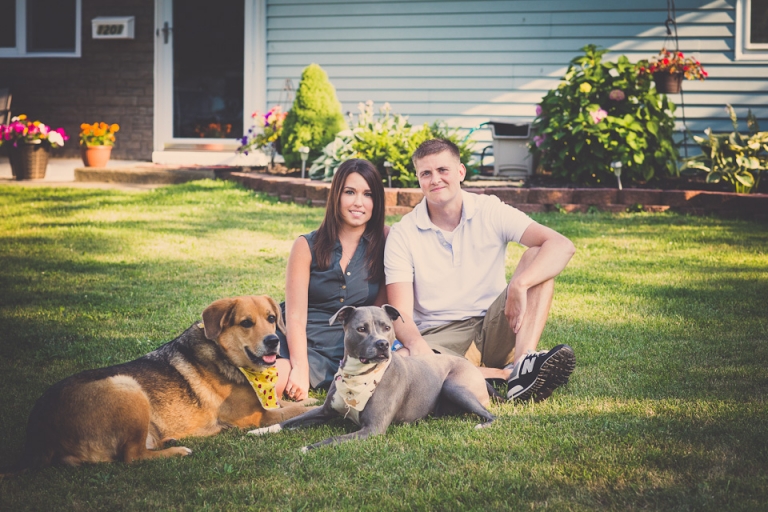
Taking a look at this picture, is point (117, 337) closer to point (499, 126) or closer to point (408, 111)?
point (499, 126)

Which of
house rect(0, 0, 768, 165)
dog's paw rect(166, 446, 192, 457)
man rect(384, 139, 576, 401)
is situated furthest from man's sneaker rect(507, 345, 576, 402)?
house rect(0, 0, 768, 165)

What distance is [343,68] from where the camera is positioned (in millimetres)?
13273

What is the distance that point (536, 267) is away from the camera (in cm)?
443

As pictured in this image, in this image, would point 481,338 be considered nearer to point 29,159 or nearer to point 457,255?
point 457,255

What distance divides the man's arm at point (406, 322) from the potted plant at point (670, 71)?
7616 millimetres

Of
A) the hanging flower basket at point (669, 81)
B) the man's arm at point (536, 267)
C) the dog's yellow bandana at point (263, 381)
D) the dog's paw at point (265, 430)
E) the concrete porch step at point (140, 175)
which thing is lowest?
the dog's paw at point (265, 430)

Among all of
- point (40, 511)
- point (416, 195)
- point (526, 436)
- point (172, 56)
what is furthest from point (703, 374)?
point (172, 56)

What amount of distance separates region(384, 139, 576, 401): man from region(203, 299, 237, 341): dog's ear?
3.21ft

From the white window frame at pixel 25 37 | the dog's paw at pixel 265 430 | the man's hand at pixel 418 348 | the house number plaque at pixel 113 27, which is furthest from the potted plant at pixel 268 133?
the dog's paw at pixel 265 430

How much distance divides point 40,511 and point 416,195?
A: 283 inches

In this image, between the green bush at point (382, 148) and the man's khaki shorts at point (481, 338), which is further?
the green bush at point (382, 148)

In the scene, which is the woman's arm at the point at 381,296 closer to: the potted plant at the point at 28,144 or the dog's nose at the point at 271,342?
the dog's nose at the point at 271,342

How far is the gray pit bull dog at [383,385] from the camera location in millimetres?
3656

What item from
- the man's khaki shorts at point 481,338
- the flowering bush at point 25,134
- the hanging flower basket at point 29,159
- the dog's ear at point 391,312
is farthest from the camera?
the hanging flower basket at point 29,159
